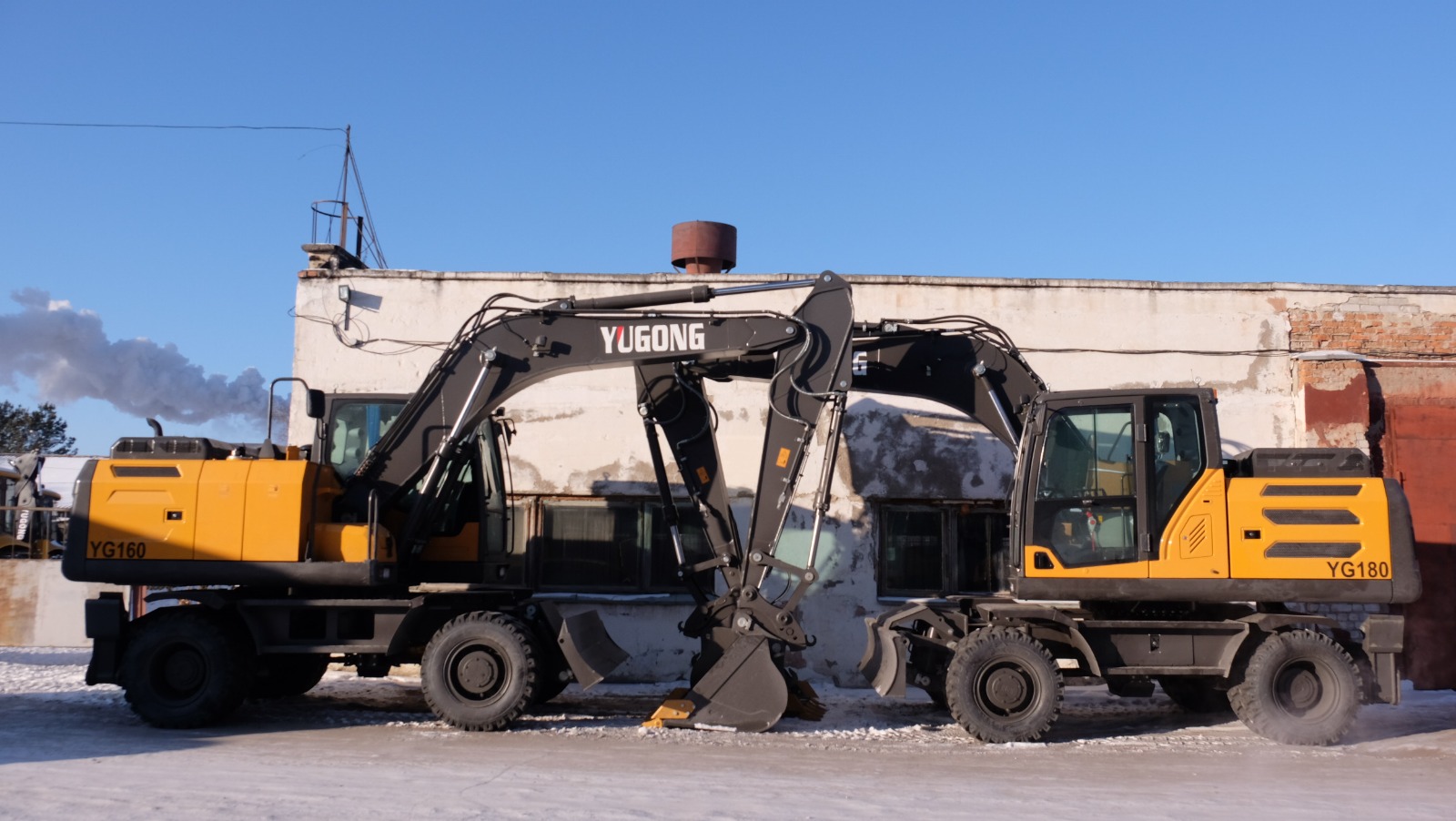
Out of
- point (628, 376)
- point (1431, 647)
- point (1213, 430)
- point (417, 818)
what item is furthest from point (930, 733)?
point (1431, 647)

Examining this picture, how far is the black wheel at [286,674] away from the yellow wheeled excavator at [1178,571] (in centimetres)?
542

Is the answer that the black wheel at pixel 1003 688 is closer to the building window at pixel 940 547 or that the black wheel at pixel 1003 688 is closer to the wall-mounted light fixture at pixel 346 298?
the building window at pixel 940 547

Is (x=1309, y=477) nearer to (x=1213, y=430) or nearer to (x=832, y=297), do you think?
(x=1213, y=430)

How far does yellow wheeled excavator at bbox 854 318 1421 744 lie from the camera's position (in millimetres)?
9703

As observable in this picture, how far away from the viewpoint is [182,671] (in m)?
10.1

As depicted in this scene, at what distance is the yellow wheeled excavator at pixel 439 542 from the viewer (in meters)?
9.99

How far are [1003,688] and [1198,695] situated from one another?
299 cm

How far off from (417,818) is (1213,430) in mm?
A: 7082

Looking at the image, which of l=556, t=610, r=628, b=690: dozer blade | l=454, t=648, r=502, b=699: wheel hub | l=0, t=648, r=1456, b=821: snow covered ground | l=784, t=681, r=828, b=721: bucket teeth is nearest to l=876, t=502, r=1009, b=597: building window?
l=0, t=648, r=1456, b=821: snow covered ground

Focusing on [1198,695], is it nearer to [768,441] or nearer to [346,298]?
[768,441]

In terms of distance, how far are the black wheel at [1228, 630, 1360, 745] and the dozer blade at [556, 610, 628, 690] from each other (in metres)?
5.43

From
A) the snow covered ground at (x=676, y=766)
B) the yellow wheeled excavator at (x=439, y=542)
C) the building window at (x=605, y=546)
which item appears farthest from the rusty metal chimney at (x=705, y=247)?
the snow covered ground at (x=676, y=766)

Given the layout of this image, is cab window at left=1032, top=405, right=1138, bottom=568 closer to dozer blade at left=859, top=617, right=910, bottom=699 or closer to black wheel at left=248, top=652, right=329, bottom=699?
dozer blade at left=859, top=617, right=910, bottom=699

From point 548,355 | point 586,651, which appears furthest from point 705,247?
point 586,651
